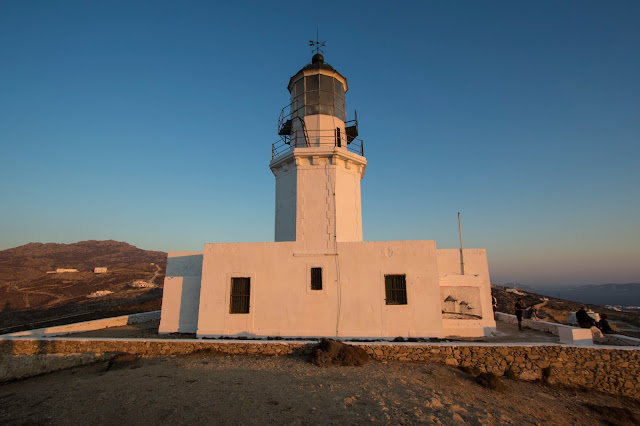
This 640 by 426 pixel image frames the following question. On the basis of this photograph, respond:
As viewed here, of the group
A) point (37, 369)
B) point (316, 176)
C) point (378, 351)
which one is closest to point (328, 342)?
point (378, 351)

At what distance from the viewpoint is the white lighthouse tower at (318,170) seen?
1277cm

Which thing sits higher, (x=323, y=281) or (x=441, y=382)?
(x=323, y=281)

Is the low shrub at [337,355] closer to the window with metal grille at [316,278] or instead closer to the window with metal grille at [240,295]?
the window with metal grille at [316,278]

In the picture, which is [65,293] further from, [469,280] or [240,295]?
[469,280]

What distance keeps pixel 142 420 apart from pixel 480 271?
12666mm

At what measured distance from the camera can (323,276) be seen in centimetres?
1185

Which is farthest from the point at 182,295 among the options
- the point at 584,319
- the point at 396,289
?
the point at 584,319

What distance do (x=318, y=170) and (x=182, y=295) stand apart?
838cm

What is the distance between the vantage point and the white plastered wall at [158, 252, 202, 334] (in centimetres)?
1341

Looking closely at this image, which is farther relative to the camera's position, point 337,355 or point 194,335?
point 194,335

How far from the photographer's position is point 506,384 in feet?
28.4

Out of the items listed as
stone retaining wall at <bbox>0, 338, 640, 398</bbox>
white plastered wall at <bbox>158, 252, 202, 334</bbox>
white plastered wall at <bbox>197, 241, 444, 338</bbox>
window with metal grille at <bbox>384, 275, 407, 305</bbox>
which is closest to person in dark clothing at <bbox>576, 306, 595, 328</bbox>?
stone retaining wall at <bbox>0, 338, 640, 398</bbox>

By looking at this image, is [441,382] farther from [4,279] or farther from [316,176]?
[4,279]

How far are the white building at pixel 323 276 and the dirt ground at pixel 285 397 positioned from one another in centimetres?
236
